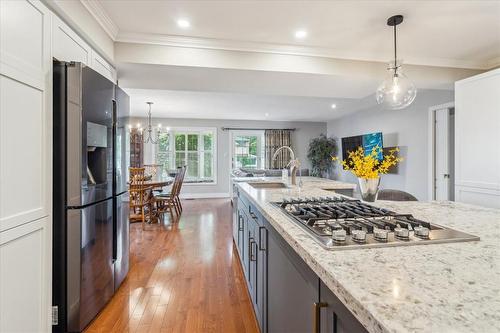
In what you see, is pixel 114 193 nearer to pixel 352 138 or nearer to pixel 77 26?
pixel 77 26

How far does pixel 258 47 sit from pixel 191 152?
572 cm

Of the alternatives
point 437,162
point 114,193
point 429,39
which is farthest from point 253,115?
point 114,193

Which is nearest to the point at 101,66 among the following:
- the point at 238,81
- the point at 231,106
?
the point at 238,81

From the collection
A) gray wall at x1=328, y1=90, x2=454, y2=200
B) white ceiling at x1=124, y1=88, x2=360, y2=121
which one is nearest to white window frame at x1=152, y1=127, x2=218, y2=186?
white ceiling at x1=124, y1=88, x2=360, y2=121

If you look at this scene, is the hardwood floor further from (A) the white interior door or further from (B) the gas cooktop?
(A) the white interior door

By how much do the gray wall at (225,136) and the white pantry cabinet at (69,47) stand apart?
18.8 ft

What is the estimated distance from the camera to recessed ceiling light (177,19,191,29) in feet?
7.77

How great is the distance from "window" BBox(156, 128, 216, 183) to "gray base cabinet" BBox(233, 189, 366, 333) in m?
6.36

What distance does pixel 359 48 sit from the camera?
9.76 feet

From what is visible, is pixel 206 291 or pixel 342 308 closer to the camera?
pixel 342 308

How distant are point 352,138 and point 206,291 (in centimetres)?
550

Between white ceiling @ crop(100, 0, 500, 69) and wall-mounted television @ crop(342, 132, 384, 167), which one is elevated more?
white ceiling @ crop(100, 0, 500, 69)

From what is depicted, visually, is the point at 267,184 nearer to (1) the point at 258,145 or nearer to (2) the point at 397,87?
(2) the point at 397,87

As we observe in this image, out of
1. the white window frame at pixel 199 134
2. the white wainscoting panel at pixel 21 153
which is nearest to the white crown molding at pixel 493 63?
the white wainscoting panel at pixel 21 153
